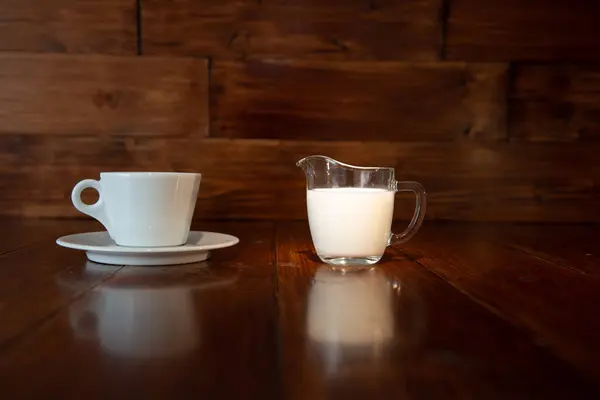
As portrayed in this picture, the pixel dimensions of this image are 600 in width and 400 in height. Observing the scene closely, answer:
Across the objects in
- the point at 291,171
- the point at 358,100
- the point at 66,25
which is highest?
the point at 66,25

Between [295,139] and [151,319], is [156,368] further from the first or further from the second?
[295,139]

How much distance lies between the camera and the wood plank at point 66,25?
1293 millimetres

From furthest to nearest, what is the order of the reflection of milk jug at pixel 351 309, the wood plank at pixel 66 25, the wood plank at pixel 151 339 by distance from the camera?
the wood plank at pixel 66 25, the reflection of milk jug at pixel 351 309, the wood plank at pixel 151 339

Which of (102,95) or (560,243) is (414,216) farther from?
(102,95)

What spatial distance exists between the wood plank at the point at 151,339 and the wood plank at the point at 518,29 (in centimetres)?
85

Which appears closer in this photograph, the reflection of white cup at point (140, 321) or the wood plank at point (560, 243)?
the reflection of white cup at point (140, 321)

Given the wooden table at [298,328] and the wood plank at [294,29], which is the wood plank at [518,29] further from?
the wooden table at [298,328]

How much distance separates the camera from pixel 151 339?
0.44 metres

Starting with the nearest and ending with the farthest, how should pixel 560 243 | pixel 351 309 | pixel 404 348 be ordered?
1. pixel 404 348
2. pixel 351 309
3. pixel 560 243

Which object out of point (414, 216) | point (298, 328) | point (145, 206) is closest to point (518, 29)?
point (414, 216)

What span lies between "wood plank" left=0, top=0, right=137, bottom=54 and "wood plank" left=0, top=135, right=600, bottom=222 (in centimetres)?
19

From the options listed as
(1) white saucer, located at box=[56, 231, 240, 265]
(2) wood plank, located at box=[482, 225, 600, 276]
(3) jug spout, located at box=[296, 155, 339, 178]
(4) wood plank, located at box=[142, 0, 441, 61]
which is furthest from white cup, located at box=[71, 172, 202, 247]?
(4) wood plank, located at box=[142, 0, 441, 61]

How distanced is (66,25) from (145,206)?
714 millimetres

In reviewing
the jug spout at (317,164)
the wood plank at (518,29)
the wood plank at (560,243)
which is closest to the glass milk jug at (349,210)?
the jug spout at (317,164)
